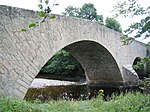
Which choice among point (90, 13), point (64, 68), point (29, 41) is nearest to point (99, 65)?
point (64, 68)

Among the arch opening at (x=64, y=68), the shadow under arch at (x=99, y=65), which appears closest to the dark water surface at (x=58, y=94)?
the shadow under arch at (x=99, y=65)

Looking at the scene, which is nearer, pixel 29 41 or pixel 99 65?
pixel 29 41

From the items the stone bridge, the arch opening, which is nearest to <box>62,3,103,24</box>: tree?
the arch opening

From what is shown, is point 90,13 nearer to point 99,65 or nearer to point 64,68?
point 64,68

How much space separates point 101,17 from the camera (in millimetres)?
26328

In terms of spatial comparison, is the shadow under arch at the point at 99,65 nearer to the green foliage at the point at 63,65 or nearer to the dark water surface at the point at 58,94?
the dark water surface at the point at 58,94

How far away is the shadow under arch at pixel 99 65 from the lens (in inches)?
556

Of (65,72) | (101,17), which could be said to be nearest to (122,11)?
(65,72)

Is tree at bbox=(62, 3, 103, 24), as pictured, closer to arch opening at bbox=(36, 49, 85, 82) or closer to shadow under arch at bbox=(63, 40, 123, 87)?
arch opening at bbox=(36, 49, 85, 82)

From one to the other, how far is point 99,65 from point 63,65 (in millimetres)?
6595

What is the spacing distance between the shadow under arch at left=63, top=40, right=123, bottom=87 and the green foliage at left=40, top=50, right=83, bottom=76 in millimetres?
4454

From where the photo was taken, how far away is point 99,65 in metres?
15.8

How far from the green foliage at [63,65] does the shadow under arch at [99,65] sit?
4.45 metres

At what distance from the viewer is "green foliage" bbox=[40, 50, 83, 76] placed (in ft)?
69.7
